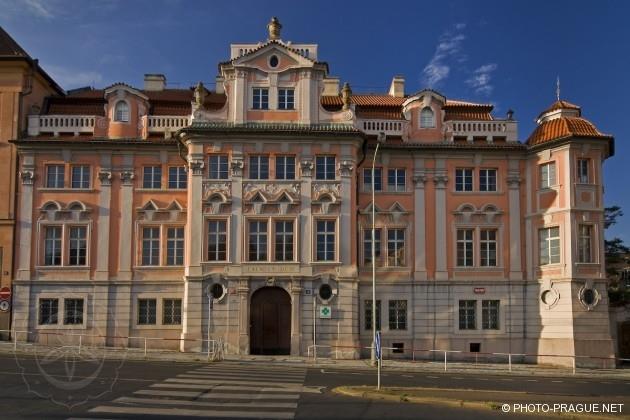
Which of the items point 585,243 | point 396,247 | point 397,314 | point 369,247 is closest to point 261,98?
point 369,247

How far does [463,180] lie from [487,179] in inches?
48.9

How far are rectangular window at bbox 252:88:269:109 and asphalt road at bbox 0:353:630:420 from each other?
533 inches

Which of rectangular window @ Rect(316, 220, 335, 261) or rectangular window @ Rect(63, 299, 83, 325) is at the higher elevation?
rectangular window @ Rect(316, 220, 335, 261)

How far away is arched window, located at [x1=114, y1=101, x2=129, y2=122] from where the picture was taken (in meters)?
40.5

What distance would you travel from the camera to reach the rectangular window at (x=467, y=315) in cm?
3938

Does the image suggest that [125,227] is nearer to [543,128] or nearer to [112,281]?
[112,281]

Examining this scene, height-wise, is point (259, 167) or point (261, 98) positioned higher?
point (261, 98)

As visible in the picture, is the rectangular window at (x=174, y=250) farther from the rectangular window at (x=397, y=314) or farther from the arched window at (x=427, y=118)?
the arched window at (x=427, y=118)

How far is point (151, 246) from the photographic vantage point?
39.7 metres

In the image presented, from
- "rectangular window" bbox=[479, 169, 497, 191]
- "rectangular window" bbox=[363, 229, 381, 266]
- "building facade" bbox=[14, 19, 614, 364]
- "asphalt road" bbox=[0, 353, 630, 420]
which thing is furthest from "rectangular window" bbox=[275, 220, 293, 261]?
"rectangular window" bbox=[479, 169, 497, 191]

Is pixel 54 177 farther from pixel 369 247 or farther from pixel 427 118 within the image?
pixel 427 118

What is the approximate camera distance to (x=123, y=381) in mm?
22031

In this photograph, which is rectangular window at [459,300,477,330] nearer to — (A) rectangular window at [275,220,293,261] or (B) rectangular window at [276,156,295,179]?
(A) rectangular window at [275,220,293,261]

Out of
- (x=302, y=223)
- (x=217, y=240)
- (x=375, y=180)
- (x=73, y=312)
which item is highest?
(x=375, y=180)
